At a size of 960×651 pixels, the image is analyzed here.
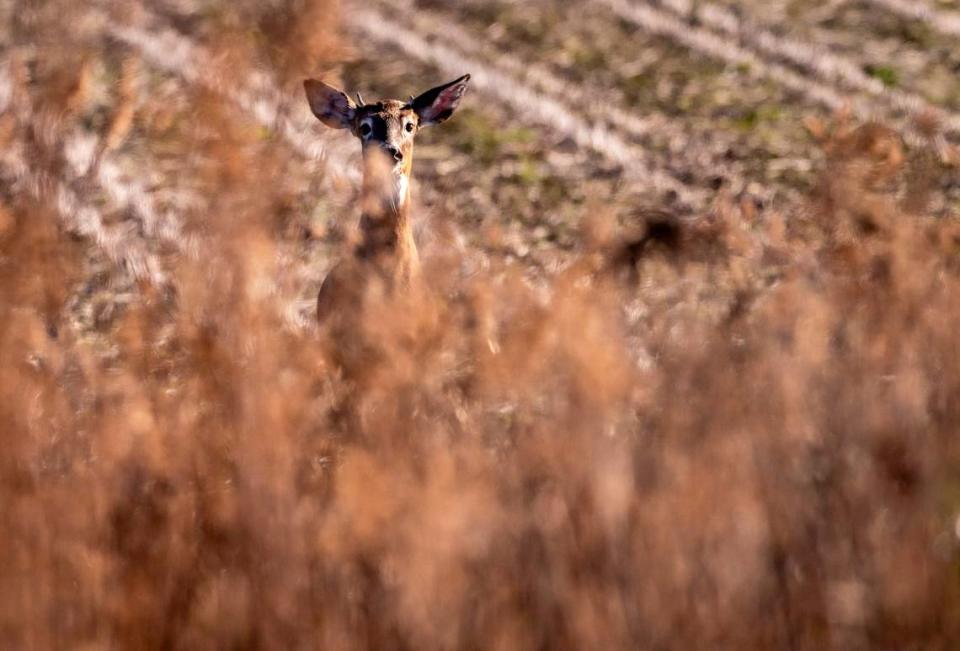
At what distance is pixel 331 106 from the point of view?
6.50 meters

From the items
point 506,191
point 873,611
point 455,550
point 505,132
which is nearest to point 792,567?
point 873,611

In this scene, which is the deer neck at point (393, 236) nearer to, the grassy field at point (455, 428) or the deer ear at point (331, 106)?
the deer ear at point (331, 106)

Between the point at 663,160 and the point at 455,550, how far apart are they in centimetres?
863

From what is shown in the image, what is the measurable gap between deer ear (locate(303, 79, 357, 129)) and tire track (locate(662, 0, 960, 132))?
552 cm

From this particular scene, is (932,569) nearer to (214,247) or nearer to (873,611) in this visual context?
(873,611)

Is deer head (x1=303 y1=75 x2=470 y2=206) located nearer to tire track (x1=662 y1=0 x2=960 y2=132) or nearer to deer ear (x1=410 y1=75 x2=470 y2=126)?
deer ear (x1=410 y1=75 x2=470 y2=126)

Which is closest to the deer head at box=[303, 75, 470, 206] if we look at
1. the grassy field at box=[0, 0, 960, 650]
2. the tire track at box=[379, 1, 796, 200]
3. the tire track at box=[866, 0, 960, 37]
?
the grassy field at box=[0, 0, 960, 650]

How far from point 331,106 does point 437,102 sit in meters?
0.57

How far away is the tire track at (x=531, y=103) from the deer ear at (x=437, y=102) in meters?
3.43

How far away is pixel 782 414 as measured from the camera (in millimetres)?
2725

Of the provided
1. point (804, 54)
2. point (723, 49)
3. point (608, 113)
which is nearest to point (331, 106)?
point (608, 113)

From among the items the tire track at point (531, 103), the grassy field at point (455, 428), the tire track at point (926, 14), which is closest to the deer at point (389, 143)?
the grassy field at point (455, 428)

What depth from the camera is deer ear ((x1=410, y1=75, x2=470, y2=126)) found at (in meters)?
6.71

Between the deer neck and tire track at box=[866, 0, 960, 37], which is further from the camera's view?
tire track at box=[866, 0, 960, 37]
